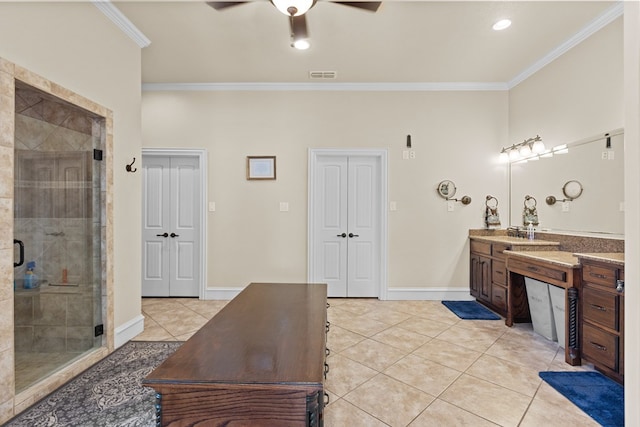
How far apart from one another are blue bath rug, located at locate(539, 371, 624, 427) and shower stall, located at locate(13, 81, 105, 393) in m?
3.60

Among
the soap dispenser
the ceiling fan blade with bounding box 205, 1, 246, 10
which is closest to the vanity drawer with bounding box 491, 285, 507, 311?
the soap dispenser

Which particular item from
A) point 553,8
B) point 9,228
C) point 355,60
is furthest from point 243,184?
point 553,8

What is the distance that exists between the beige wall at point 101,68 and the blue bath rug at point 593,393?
360 centimetres

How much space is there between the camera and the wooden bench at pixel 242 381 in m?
1.04

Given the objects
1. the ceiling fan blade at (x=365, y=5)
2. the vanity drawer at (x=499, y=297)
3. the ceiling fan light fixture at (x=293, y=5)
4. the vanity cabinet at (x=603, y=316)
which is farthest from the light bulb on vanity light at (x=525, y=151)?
the ceiling fan light fixture at (x=293, y=5)

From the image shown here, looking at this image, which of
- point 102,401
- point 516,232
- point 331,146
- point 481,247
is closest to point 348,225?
point 331,146

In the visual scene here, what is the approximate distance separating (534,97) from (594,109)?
0.85m

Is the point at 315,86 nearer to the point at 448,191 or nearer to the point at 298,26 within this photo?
the point at 298,26

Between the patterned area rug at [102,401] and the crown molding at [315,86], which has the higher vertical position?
the crown molding at [315,86]

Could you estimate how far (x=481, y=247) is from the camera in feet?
12.4

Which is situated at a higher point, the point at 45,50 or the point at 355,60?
the point at 355,60

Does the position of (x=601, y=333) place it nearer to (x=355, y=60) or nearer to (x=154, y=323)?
(x=355, y=60)

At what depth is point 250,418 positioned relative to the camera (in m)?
1.04

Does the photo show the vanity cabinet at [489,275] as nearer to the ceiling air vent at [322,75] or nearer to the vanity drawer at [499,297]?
the vanity drawer at [499,297]
